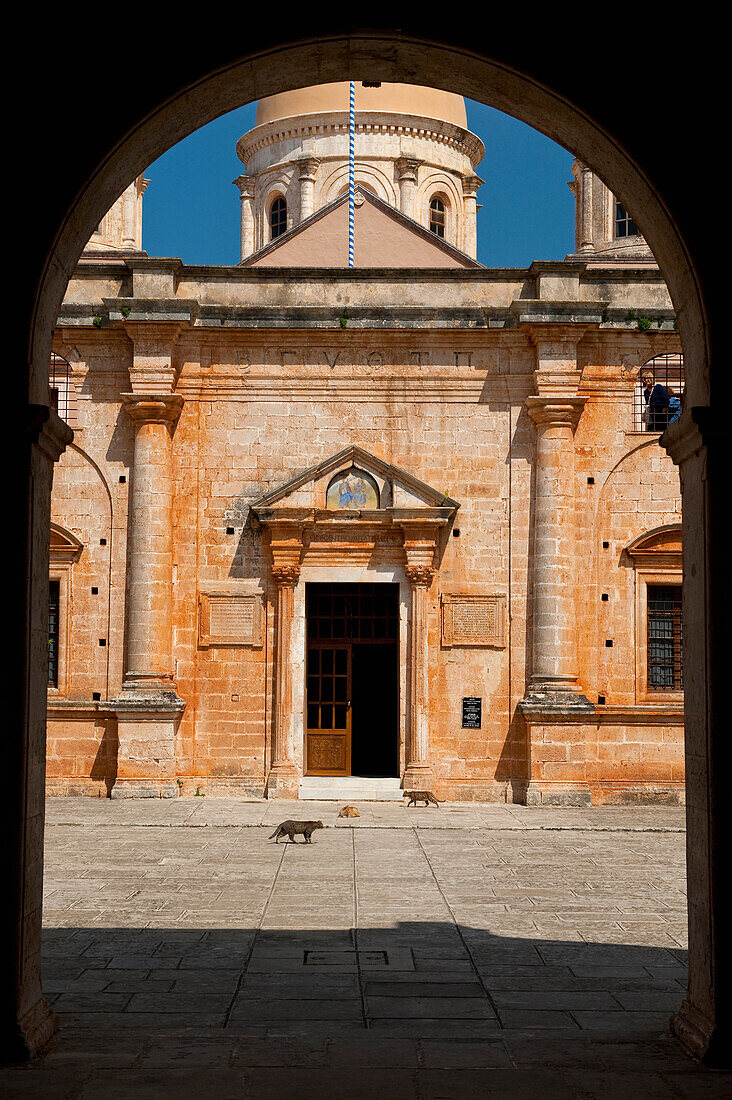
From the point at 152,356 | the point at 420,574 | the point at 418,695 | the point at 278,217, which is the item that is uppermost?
the point at 278,217

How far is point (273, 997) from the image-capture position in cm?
729

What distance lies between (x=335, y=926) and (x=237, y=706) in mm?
8844

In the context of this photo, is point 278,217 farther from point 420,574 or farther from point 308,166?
point 420,574

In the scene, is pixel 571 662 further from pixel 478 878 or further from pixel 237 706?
pixel 478 878

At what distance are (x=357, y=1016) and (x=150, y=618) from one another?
460 inches

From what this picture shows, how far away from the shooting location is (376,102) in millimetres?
31047

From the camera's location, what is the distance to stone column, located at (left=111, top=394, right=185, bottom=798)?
1761cm

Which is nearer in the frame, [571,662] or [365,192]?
[571,662]

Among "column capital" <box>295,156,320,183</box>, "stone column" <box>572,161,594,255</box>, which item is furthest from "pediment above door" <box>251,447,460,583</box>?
"column capital" <box>295,156,320,183</box>

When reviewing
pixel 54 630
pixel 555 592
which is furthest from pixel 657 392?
pixel 54 630

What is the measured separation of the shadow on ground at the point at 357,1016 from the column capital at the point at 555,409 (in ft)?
33.6

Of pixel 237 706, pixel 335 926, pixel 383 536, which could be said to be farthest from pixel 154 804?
pixel 335 926

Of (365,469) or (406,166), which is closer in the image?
(365,469)

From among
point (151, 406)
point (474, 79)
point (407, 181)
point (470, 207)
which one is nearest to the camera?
point (474, 79)
